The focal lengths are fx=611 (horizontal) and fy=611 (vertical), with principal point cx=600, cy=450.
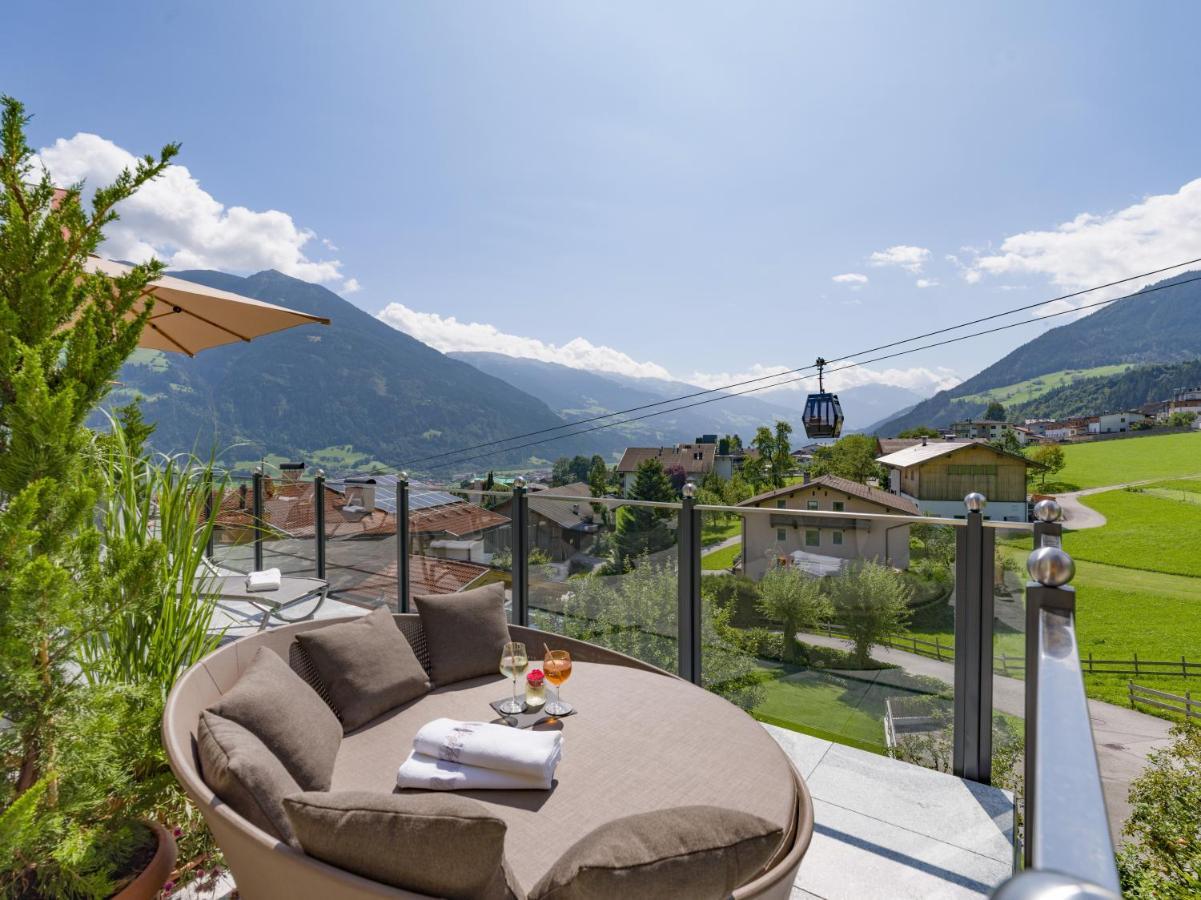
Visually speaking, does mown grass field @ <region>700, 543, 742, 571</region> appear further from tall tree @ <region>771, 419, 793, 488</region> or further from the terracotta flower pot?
tall tree @ <region>771, 419, 793, 488</region>

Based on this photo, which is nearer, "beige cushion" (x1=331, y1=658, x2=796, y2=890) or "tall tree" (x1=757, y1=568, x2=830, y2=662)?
"beige cushion" (x1=331, y1=658, x2=796, y2=890)

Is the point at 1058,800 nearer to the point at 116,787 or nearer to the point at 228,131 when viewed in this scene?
the point at 116,787

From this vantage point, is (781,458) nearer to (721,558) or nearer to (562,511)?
(562,511)

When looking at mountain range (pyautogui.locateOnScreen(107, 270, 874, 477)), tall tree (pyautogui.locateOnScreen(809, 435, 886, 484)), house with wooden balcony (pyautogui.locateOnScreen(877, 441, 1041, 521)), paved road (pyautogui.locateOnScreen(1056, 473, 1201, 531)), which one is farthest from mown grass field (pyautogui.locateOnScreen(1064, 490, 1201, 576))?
mountain range (pyautogui.locateOnScreen(107, 270, 874, 477))

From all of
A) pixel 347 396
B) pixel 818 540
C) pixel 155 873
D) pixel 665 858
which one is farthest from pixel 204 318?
pixel 347 396

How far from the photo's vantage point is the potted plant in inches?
55.4

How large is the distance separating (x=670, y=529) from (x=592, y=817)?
8.02 ft

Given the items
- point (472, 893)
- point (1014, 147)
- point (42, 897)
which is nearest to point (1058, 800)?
point (472, 893)

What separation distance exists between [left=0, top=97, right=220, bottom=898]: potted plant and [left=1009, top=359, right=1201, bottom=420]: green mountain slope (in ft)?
193

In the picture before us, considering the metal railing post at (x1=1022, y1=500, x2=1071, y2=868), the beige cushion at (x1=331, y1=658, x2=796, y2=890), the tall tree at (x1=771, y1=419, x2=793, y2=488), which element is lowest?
the tall tree at (x1=771, y1=419, x2=793, y2=488)

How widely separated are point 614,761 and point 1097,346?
4330 inches

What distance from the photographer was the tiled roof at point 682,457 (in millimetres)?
62125

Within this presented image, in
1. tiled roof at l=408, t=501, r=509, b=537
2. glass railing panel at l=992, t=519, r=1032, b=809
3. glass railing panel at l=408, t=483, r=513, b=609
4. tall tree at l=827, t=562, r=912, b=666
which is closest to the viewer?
glass railing panel at l=992, t=519, r=1032, b=809

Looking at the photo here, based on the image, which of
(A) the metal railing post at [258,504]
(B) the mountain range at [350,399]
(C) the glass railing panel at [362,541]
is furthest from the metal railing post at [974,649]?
(B) the mountain range at [350,399]
